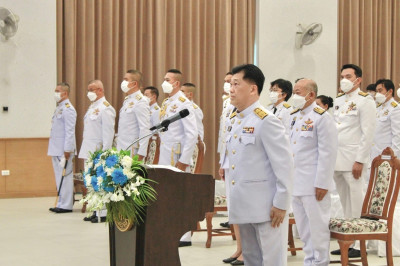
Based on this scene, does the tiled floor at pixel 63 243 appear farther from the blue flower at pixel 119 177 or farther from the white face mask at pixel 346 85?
the blue flower at pixel 119 177

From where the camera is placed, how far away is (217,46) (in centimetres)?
1184

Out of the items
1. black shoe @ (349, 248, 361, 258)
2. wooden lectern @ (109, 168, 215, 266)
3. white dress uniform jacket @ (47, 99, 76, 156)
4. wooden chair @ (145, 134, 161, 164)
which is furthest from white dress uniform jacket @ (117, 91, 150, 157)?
wooden lectern @ (109, 168, 215, 266)

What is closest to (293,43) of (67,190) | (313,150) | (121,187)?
(67,190)

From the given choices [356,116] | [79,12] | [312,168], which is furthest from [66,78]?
[312,168]

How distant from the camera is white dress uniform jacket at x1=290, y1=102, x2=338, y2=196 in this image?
482 centimetres

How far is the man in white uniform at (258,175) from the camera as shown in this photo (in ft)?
11.9

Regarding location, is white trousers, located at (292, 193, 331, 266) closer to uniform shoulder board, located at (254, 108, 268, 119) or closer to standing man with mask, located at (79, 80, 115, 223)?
uniform shoulder board, located at (254, 108, 268, 119)

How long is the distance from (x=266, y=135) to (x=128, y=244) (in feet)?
3.19

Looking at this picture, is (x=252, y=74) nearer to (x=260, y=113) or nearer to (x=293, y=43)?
(x=260, y=113)

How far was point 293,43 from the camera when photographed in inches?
473

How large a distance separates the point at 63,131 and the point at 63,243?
8.30ft

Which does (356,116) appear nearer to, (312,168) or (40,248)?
(312,168)

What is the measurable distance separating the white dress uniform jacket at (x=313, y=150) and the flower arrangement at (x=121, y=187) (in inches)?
63.4

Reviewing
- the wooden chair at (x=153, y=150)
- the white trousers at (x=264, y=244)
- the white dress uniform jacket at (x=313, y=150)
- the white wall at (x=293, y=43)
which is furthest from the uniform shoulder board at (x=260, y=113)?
the white wall at (x=293, y=43)
